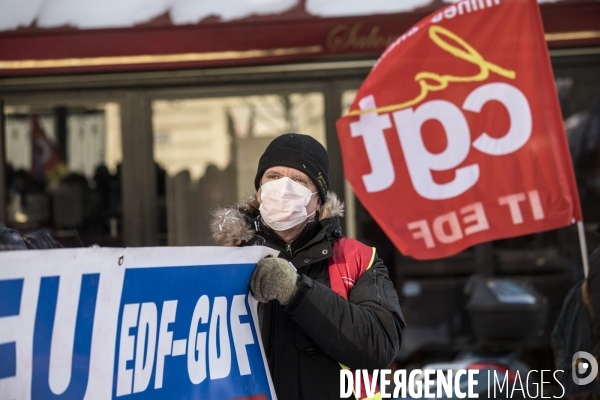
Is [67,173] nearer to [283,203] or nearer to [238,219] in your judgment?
[238,219]

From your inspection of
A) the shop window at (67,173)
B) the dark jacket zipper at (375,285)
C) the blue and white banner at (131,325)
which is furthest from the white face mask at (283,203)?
the shop window at (67,173)

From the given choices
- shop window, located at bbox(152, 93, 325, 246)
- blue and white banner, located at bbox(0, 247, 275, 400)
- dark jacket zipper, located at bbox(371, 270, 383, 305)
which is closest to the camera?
blue and white banner, located at bbox(0, 247, 275, 400)

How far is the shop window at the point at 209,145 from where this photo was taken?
16.9 feet

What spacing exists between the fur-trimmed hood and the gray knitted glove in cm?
22

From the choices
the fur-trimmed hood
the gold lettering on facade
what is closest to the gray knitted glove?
the fur-trimmed hood

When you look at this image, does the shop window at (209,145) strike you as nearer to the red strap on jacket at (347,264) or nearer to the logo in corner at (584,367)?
the logo in corner at (584,367)

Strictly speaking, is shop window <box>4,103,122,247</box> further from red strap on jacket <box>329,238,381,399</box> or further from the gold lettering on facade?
red strap on jacket <box>329,238,381,399</box>

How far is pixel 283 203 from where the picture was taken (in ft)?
8.00

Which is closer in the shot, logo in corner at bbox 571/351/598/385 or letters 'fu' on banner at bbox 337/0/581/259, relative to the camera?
logo in corner at bbox 571/351/598/385

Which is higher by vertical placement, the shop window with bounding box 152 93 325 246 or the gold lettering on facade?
the gold lettering on facade

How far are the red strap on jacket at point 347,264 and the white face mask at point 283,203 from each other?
0.56ft

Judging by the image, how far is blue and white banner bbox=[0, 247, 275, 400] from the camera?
1855 millimetres

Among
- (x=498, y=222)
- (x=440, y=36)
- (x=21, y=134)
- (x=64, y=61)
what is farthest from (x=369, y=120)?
(x=21, y=134)

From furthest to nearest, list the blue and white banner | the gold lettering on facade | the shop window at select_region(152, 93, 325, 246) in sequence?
the shop window at select_region(152, 93, 325, 246), the gold lettering on facade, the blue and white banner
